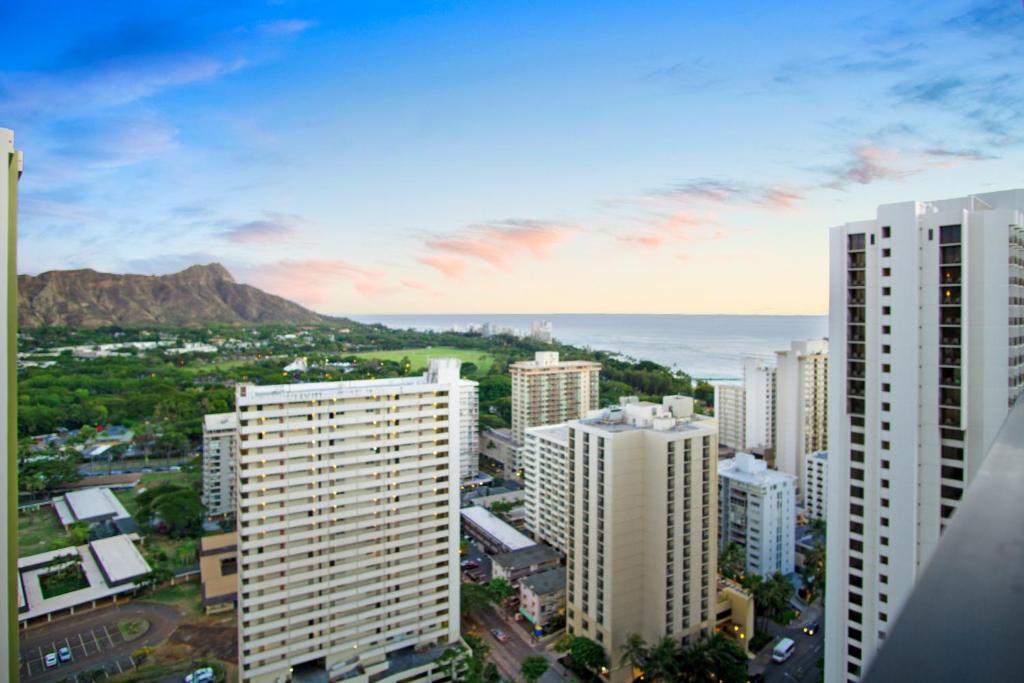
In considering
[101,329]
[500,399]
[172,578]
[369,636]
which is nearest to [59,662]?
[172,578]

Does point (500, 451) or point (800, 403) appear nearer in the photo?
point (800, 403)

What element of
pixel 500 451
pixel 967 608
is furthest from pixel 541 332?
pixel 967 608

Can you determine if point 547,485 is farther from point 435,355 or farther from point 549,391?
point 435,355

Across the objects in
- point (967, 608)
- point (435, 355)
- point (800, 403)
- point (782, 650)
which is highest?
point (967, 608)

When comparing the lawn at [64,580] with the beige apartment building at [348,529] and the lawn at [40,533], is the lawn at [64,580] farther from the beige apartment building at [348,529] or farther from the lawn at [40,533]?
the beige apartment building at [348,529]

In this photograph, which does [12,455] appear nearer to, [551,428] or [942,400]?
[942,400]

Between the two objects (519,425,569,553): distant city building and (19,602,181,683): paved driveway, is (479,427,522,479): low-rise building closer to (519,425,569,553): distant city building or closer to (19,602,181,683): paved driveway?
Result: (519,425,569,553): distant city building
